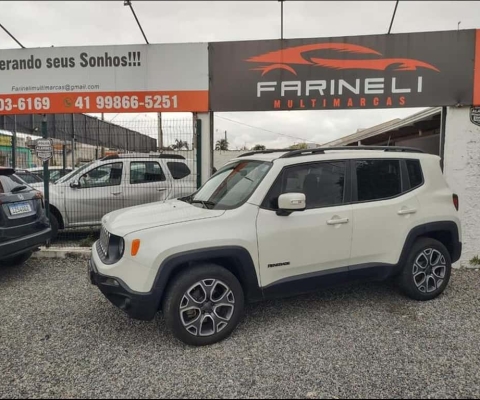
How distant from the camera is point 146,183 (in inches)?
291

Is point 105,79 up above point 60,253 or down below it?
above

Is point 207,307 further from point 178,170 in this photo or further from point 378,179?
point 178,170

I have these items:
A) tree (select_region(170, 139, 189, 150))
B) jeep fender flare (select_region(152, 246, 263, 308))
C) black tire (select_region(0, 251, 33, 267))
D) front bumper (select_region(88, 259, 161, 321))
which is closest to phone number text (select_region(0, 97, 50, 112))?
tree (select_region(170, 139, 189, 150))

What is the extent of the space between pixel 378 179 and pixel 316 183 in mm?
817

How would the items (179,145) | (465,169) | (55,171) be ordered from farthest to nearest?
(55,171) → (179,145) → (465,169)

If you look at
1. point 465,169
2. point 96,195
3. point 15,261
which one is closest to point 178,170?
point 96,195

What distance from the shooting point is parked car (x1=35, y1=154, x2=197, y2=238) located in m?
7.29

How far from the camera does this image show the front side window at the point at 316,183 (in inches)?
151

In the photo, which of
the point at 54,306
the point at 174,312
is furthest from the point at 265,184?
the point at 54,306

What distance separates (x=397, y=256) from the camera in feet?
13.8

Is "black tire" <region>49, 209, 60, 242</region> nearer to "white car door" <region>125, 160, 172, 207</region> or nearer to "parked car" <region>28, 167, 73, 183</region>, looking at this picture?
"white car door" <region>125, 160, 172, 207</region>

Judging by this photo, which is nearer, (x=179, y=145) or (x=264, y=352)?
(x=264, y=352)

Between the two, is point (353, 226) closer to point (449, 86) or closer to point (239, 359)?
point (239, 359)

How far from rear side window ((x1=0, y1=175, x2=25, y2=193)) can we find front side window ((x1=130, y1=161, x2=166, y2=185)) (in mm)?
2192
